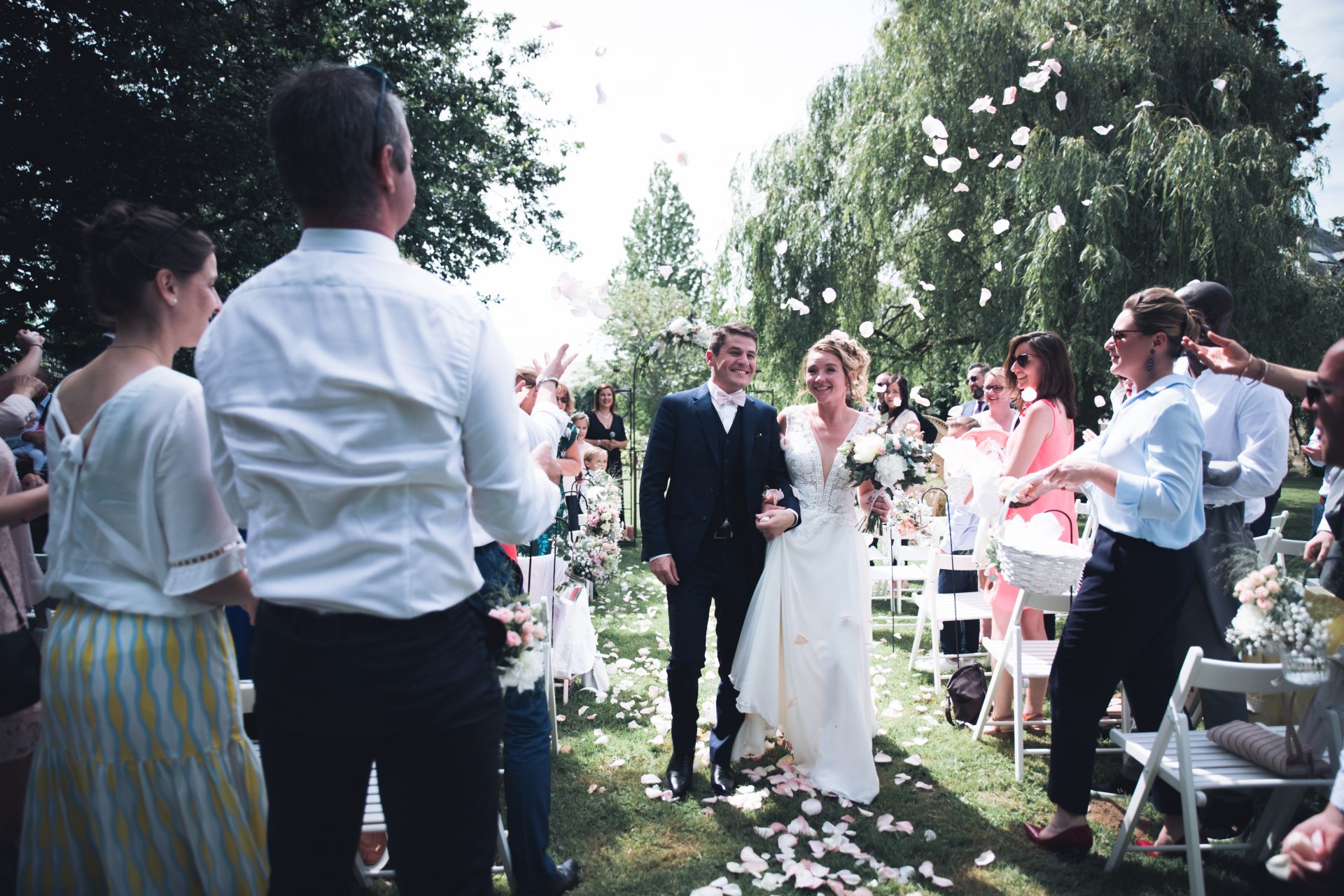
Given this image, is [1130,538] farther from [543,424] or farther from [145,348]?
[145,348]

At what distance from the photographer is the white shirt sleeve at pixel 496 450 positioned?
161 centimetres

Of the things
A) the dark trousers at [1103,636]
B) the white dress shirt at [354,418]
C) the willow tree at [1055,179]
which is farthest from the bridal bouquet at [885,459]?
the willow tree at [1055,179]

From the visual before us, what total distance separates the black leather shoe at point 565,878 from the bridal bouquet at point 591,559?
7.18 ft

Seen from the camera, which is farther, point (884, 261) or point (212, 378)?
point (884, 261)

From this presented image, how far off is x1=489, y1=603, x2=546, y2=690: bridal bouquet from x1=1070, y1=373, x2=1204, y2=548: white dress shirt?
2.31 metres

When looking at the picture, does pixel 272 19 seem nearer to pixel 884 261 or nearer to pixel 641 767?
pixel 884 261

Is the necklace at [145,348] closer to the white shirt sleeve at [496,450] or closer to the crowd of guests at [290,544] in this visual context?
the crowd of guests at [290,544]

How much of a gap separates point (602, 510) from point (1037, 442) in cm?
289

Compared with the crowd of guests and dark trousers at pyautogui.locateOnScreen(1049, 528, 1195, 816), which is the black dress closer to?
dark trousers at pyautogui.locateOnScreen(1049, 528, 1195, 816)

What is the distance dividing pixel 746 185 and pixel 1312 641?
12892mm

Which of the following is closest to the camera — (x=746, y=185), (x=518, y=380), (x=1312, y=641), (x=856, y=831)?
(x=1312, y=641)

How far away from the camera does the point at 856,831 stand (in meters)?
3.72

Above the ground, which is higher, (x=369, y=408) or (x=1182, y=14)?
(x=1182, y=14)

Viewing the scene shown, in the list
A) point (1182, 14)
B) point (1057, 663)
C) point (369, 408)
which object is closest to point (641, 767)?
point (1057, 663)
